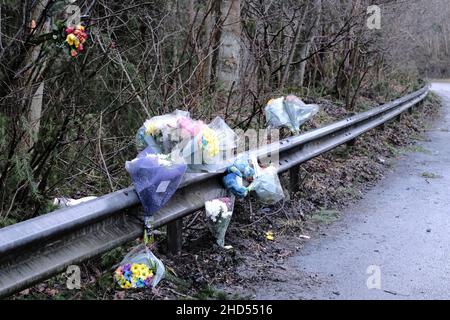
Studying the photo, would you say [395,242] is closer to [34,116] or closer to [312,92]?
[34,116]

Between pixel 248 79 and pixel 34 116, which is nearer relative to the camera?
pixel 34 116

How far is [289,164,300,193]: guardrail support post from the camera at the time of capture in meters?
6.66

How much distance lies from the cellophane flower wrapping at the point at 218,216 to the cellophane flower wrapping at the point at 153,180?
0.72 metres

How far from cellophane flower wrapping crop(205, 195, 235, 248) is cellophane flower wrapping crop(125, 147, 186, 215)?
0.72 meters

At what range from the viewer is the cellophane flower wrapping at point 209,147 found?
441 cm

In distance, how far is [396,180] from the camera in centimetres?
830

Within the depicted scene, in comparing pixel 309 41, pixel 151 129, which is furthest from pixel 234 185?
pixel 309 41

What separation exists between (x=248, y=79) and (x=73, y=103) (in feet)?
11.1

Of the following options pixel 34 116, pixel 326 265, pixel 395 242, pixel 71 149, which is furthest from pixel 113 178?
pixel 395 242

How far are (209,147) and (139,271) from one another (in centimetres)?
118

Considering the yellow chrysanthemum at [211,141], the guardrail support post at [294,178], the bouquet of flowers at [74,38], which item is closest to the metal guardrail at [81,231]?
the yellow chrysanthemum at [211,141]

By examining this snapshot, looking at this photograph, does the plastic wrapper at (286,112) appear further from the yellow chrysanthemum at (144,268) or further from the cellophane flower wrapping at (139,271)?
the yellow chrysanthemum at (144,268)

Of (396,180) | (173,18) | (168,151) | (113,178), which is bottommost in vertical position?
(396,180)

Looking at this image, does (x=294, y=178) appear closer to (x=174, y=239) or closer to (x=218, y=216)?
(x=218, y=216)
